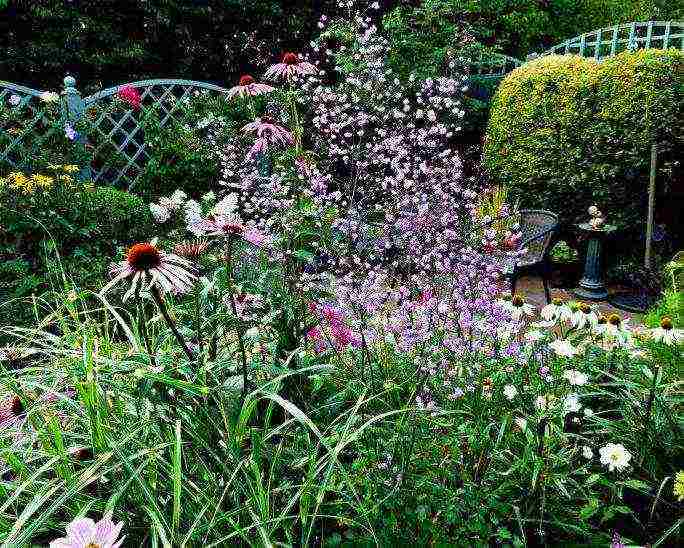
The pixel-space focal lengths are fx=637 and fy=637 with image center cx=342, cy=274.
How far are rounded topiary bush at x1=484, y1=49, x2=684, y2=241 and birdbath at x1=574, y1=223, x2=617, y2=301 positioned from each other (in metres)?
0.58

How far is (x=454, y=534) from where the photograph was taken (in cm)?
140

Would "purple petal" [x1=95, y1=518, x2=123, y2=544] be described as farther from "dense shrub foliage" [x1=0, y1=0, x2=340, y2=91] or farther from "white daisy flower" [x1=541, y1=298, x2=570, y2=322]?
"dense shrub foliage" [x1=0, y1=0, x2=340, y2=91]

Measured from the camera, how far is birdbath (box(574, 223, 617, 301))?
5.04m

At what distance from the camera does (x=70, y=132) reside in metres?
4.79

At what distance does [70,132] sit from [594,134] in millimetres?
4270

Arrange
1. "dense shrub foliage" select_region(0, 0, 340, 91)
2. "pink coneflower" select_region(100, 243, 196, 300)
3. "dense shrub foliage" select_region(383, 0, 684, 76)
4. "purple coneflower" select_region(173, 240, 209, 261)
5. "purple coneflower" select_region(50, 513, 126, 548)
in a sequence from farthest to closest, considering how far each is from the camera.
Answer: "dense shrub foliage" select_region(383, 0, 684, 76), "dense shrub foliage" select_region(0, 0, 340, 91), "purple coneflower" select_region(173, 240, 209, 261), "pink coneflower" select_region(100, 243, 196, 300), "purple coneflower" select_region(50, 513, 126, 548)

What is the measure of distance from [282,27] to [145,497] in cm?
693

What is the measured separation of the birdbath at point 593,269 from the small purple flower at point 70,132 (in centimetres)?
402

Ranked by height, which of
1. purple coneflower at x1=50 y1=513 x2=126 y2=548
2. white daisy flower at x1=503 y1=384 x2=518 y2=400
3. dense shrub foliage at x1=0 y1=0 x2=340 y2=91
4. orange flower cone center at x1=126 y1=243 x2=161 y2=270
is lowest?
purple coneflower at x1=50 y1=513 x2=126 y2=548

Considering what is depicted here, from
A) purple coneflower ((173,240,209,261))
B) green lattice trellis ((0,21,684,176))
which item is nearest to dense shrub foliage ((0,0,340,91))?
green lattice trellis ((0,21,684,176))

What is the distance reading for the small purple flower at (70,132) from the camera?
4785 mm

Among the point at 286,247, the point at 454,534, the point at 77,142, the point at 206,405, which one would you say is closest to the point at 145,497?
the point at 206,405

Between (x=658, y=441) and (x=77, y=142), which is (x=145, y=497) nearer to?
(x=658, y=441)

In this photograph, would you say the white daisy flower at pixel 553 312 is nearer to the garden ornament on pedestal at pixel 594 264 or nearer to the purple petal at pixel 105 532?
the purple petal at pixel 105 532
